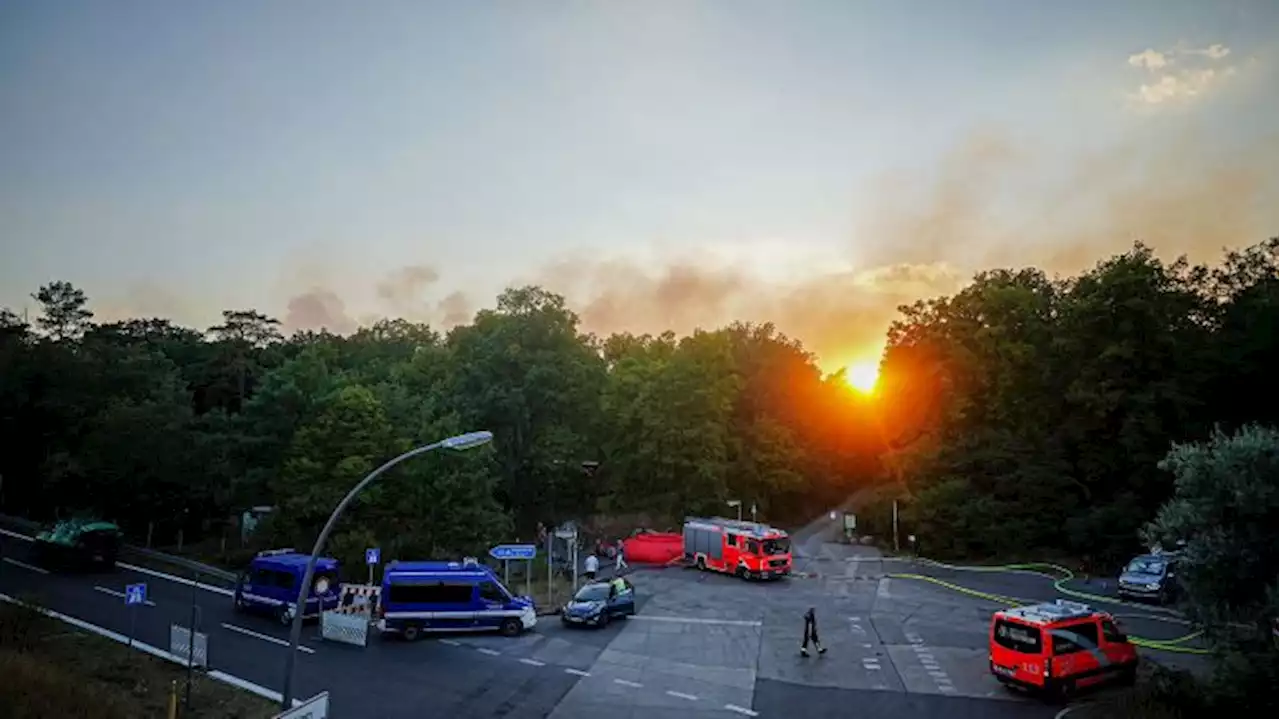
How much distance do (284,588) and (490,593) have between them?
286 inches

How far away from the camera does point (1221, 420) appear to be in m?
49.2

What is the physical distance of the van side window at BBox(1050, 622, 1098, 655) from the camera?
2094 cm

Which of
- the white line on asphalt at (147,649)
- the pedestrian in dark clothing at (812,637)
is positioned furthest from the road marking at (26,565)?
the pedestrian in dark clothing at (812,637)

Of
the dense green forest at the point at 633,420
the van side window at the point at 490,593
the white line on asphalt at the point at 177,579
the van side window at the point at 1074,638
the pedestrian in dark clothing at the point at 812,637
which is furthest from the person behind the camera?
the dense green forest at the point at 633,420

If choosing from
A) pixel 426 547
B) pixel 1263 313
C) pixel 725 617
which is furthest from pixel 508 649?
pixel 1263 313

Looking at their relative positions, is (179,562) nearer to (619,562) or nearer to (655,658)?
(619,562)

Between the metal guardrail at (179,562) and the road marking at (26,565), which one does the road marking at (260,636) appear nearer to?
the metal guardrail at (179,562)

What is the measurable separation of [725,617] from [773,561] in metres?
9.05

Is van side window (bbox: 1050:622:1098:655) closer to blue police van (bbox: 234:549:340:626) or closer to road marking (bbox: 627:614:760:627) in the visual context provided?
road marking (bbox: 627:614:760:627)

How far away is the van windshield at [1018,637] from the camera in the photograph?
21031 mm

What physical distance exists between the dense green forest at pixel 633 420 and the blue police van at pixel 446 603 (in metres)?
8.67

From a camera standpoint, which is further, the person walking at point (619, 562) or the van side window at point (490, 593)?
the person walking at point (619, 562)

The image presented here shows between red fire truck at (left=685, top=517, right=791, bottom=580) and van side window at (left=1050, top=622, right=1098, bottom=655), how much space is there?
64.1ft

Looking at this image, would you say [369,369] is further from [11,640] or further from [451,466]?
[11,640]
